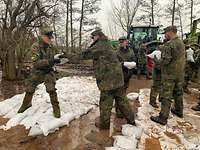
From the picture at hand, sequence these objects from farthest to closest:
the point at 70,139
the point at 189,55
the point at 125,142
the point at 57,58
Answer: the point at 189,55, the point at 57,58, the point at 70,139, the point at 125,142

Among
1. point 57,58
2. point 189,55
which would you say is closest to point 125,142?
point 57,58

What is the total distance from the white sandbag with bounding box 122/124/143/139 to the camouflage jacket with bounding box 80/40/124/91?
2.64ft

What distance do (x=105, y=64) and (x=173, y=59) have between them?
5.31 feet

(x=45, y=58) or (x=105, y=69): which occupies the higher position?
(x=45, y=58)

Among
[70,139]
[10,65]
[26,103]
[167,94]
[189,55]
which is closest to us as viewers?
[70,139]

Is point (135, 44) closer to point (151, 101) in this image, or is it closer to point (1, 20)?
point (1, 20)

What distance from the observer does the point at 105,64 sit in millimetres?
5680

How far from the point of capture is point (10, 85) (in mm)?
13078

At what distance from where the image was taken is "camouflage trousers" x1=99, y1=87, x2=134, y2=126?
19.2 ft

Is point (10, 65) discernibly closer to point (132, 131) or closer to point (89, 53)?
point (89, 53)

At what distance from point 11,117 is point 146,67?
341 inches

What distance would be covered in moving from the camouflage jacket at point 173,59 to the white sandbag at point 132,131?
4.37 ft

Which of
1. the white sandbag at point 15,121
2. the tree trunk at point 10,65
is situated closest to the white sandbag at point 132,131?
the white sandbag at point 15,121

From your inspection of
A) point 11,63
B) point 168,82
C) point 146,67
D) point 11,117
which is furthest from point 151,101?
point 11,63
